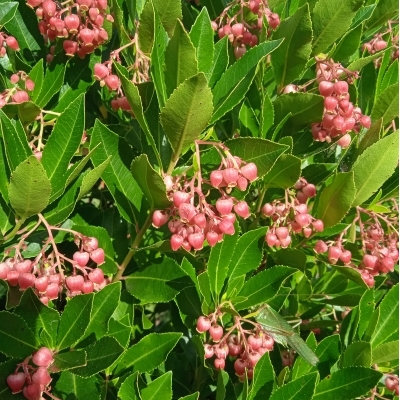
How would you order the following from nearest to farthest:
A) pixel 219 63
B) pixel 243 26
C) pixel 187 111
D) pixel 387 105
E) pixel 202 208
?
pixel 187 111 → pixel 202 208 → pixel 219 63 → pixel 243 26 → pixel 387 105

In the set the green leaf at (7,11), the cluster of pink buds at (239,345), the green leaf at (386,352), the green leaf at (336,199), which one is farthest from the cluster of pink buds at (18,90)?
the green leaf at (386,352)

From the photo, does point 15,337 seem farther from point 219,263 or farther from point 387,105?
point 387,105

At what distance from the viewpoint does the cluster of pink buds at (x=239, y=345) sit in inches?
61.3

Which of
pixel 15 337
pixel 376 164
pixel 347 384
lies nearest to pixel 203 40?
pixel 376 164

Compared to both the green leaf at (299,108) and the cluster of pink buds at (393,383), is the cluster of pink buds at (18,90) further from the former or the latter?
the cluster of pink buds at (393,383)

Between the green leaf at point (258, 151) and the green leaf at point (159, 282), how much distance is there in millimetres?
330

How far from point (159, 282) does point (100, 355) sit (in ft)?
0.94

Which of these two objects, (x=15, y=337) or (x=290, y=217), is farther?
(x=290, y=217)

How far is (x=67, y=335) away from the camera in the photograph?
4.56 feet

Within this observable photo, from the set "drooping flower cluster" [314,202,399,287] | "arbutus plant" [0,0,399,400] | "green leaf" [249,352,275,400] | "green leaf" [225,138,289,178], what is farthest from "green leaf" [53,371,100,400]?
"drooping flower cluster" [314,202,399,287]

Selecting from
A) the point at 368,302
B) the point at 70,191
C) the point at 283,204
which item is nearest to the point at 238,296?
the point at 283,204

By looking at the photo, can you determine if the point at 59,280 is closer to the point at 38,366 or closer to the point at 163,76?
the point at 38,366

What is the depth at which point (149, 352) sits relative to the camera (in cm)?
155

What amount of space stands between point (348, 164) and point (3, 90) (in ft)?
3.57
